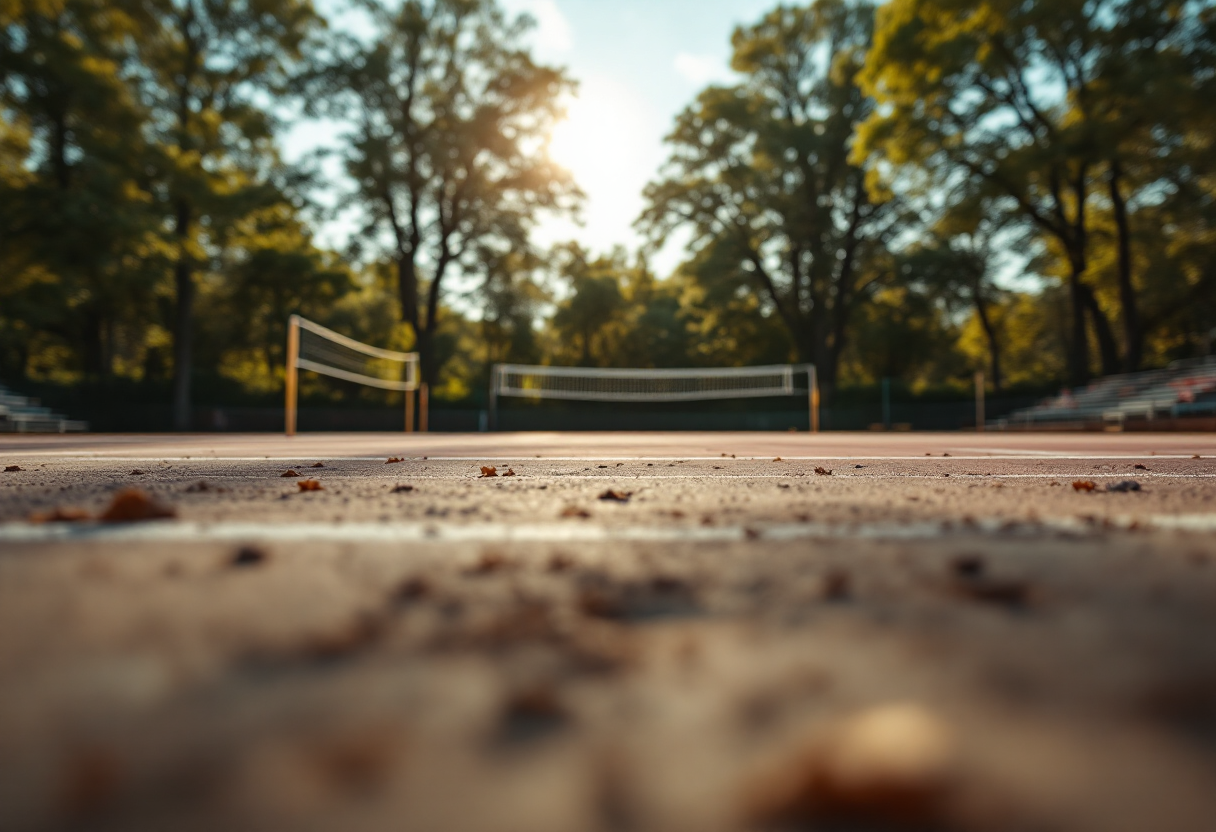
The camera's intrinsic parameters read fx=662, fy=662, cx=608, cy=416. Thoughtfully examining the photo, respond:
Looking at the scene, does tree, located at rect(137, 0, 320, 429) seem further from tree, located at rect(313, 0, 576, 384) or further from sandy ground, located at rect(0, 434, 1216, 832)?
sandy ground, located at rect(0, 434, 1216, 832)

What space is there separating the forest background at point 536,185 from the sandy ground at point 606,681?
19.8 m

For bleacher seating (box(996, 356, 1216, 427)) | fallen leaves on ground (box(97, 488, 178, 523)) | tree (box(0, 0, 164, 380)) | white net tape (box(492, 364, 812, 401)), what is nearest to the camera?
fallen leaves on ground (box(97, 488, 178, 523))

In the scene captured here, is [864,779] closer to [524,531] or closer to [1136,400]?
[524,531]

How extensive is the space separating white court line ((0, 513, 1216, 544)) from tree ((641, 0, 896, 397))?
79.3 feet

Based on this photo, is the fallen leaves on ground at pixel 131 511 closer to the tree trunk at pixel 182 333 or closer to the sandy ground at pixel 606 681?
the sandy ground at pixel 606 681

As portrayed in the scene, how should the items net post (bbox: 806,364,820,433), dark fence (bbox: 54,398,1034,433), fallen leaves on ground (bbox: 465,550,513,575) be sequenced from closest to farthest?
1. fallen leaves on ground (bbox: 465,550,513,575)
2. net post (bbox: 806,364,820,433)
3. dark fence (bbox: 54,398,1034,433)

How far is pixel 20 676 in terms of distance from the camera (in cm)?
67

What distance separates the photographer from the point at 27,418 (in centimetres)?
1560

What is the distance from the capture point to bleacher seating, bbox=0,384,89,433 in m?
15.4

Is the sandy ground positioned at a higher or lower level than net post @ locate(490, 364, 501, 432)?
lower

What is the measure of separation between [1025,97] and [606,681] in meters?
24.8

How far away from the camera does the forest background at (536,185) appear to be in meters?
17.2

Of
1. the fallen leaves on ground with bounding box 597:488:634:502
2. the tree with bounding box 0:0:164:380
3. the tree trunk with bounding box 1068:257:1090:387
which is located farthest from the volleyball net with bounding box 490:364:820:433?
the fallen leaves on ground with bounding box 597:488:634:502

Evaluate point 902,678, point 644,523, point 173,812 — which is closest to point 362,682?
point 173,812
